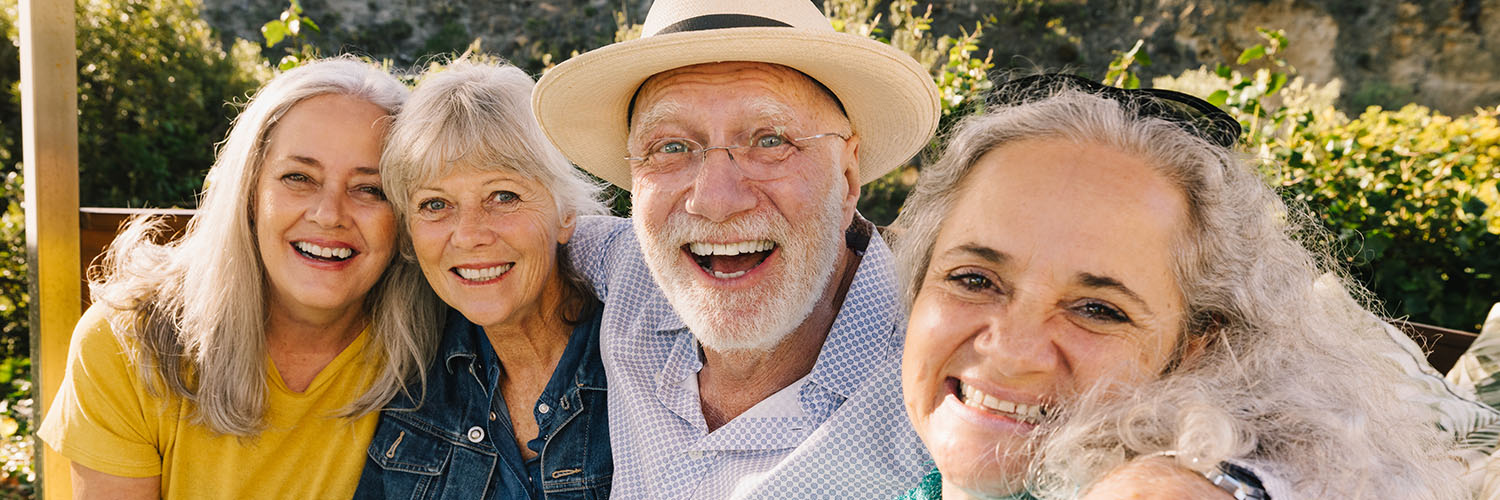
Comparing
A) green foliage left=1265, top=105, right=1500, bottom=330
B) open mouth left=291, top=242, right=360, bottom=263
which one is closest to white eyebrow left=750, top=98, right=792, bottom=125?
open mouth left=291, top=242, right=360, bottom=263

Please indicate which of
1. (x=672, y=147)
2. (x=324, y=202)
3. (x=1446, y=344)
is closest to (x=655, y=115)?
(x=672, y=147)

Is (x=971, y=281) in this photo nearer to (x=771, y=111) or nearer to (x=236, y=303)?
(x=771, y=111)

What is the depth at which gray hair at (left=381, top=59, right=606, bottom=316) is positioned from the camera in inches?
92.0

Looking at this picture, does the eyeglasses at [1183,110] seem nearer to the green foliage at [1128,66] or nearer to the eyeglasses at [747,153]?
the eyeglasses at [747,153]

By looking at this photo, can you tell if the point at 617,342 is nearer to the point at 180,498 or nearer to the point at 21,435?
the point at 180,498

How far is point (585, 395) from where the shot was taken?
8.27ft

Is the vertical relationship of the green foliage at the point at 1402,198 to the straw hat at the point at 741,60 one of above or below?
below

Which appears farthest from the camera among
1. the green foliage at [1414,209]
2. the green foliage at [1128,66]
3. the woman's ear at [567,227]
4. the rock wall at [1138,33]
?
the rock wall at [1138,33]

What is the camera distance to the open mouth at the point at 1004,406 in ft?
4.64

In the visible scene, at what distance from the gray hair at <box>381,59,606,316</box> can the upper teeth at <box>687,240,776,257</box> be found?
20.7 inches

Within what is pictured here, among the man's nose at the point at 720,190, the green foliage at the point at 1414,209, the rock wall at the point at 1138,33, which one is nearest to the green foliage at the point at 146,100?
the rock wall at the point at 1138,33

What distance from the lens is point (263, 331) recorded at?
2.57 m

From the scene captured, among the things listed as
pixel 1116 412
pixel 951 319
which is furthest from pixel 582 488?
pixel 1116 412

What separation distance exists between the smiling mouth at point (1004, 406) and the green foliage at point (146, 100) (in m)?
7.25
